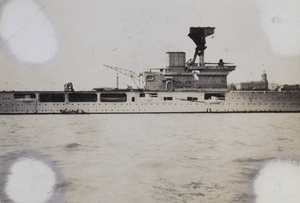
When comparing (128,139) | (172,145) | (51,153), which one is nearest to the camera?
(51,153)

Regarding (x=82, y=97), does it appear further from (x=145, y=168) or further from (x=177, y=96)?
(x=145, y=168)

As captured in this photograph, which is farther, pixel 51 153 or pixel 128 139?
pixel 128 139

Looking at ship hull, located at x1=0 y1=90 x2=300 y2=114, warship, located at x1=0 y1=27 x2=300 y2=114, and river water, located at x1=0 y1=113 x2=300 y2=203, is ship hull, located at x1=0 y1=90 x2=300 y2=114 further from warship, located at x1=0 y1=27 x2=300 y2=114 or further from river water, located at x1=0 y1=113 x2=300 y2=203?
river water, located at x1=0 y1=113 x2=300 y2=203

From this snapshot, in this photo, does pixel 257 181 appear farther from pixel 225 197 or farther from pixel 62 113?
pixel 62 113

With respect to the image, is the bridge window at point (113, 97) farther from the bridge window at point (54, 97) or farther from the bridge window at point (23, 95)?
the bridge window at point (23, 95)

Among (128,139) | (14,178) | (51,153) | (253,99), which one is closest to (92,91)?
(253,99)

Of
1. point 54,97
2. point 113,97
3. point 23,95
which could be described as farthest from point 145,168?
point 23,95

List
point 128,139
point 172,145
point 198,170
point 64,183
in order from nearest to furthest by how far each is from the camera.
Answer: point 64,183
point 198,170
point 172,145
point 128,139

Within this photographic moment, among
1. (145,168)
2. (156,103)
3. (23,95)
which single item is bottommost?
(145,168)
